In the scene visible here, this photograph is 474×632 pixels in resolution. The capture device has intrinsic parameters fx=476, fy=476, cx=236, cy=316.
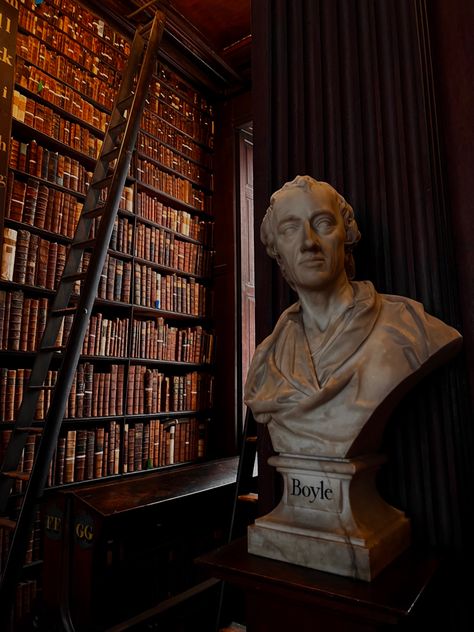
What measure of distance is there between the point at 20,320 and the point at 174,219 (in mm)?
1574

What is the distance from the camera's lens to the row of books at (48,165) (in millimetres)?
2652

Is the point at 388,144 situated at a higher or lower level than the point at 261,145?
lower

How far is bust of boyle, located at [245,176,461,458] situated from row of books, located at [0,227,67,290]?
73.1 inches

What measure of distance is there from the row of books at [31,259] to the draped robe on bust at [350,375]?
1.92 metres

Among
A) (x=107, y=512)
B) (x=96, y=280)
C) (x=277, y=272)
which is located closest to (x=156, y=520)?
(x=107, y=512)

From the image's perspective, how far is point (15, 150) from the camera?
2.64 metres

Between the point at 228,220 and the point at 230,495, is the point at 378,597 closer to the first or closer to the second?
the point at 230,495

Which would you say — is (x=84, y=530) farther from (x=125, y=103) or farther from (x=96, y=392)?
(x=125, y=103)

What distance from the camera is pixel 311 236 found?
104cm

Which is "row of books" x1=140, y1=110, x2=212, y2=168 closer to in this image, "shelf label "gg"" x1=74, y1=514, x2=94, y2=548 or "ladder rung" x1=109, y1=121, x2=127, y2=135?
"ladder rung" x1=109, y1=121, x2=127, y2=135

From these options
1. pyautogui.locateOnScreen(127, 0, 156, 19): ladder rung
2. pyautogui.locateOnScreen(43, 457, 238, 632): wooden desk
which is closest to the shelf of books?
pyautogui.locateOnScreen(127, 0, 156, 19): ladder rung

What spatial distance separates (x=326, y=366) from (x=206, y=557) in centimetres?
48

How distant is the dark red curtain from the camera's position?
116cm

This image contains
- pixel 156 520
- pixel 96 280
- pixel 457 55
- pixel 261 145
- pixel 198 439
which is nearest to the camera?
pixel 457 55
